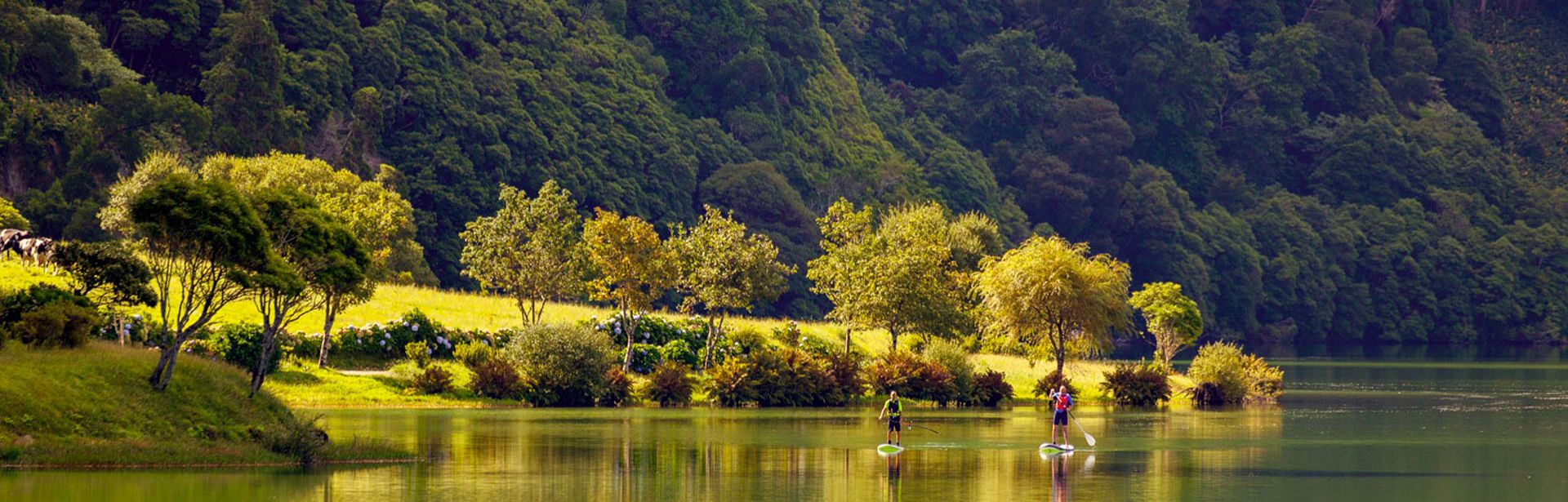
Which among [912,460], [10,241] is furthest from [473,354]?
[912,460]

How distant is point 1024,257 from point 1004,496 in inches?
1691

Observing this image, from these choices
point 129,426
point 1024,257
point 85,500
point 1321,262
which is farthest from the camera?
point 1321,262

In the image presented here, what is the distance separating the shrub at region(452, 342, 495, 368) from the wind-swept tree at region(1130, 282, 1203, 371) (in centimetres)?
3156

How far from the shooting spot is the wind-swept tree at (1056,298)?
260 feet

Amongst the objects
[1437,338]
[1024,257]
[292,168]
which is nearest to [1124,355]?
[1437,338]

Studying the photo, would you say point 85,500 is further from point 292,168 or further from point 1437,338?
point 1437,338

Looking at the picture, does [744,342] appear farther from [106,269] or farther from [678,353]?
[106,269]

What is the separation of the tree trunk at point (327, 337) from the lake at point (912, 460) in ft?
16.6

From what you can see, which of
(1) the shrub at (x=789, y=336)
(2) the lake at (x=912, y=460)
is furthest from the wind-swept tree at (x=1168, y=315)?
(1) the shrub at (x=789, y=336)

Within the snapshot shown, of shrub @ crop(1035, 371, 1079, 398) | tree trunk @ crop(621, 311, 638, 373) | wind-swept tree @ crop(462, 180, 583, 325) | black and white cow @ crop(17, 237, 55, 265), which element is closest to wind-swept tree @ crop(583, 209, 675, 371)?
tree trunk @ crop(621, 311, 638, 373)

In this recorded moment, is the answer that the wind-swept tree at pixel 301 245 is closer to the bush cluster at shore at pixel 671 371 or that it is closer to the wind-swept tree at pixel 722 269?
the bush cluster at shore at pixel 671 371

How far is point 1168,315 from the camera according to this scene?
88188 mm

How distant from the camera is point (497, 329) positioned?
260ft

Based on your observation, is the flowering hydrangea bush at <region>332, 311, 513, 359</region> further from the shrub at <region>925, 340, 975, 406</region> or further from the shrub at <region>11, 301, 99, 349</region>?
the shrub at <region>11, 301, 99, 349</region>
